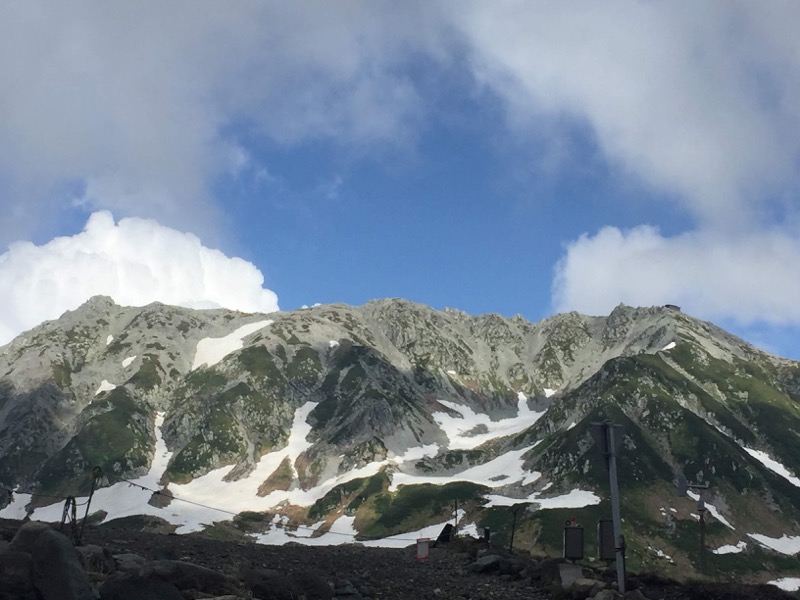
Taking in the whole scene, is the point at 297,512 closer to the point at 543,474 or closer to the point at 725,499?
the point at 543,474

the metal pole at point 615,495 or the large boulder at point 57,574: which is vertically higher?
the metal pole at point 615,495

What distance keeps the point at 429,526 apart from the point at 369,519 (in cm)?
2144

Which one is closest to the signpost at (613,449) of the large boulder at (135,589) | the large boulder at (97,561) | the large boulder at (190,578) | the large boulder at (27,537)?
the large boulder at (190,578)

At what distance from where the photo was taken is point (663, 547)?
144 m

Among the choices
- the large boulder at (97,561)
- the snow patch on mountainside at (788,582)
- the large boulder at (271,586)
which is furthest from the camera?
the snow patch on mountainside at (788,582)

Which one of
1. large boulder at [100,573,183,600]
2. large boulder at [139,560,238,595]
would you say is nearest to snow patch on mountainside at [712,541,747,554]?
large boulder at [139,560,238,595]

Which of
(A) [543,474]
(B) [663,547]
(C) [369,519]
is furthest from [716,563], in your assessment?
(C) [369,519]

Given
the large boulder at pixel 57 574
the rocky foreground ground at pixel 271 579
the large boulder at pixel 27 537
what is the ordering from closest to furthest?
the large boulder at pixel 57 574, the rocky foreground ground at pixel 271 579, the large boulder at pixel 27 537

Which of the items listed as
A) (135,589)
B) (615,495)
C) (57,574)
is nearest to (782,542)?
(615,495)

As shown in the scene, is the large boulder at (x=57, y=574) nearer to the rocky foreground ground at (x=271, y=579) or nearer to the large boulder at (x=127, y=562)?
the rocky foreground ground at (x=271, y=579)

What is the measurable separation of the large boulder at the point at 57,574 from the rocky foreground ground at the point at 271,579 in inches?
0.7

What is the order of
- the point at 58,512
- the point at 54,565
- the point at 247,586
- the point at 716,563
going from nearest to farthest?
the point at 54,565 < the point at 247,586 < the point at 716,563 < the point at 58,512

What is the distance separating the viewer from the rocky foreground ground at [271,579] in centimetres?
1139

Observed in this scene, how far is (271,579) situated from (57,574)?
5601mm
